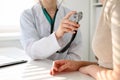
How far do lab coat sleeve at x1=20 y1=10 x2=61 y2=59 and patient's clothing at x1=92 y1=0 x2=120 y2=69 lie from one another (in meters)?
0.37

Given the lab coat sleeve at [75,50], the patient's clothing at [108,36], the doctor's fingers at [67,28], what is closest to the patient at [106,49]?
the patient's clothing at [108,36]

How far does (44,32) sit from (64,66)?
0.43 meters

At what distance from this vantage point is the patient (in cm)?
66

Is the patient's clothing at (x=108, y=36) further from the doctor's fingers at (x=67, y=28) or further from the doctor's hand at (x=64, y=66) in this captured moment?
the doctor's fingers at (x=67, y=28)

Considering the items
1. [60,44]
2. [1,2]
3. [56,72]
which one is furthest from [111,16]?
[1,2]

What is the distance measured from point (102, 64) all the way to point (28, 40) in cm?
54

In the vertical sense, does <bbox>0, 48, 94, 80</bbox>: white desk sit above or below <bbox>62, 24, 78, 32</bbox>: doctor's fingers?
below

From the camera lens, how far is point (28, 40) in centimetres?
124

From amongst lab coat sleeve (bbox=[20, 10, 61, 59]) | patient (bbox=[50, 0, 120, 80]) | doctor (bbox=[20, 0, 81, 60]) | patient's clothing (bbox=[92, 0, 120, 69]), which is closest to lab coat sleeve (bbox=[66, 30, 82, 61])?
doctor (bbox=[20, 0, 81, 60])

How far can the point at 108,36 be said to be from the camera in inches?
29.8

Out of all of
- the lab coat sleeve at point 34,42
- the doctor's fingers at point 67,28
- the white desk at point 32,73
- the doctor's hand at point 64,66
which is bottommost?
the white desk at point 32,73

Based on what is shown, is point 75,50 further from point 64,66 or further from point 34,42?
point 64,66

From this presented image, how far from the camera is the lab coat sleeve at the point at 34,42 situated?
1.14 m

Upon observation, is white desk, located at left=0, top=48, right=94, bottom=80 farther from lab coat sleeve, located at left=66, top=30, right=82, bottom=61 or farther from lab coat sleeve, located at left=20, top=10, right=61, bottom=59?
lab coat sleeve, located at left=66, top=30, right=82, bottom=61
